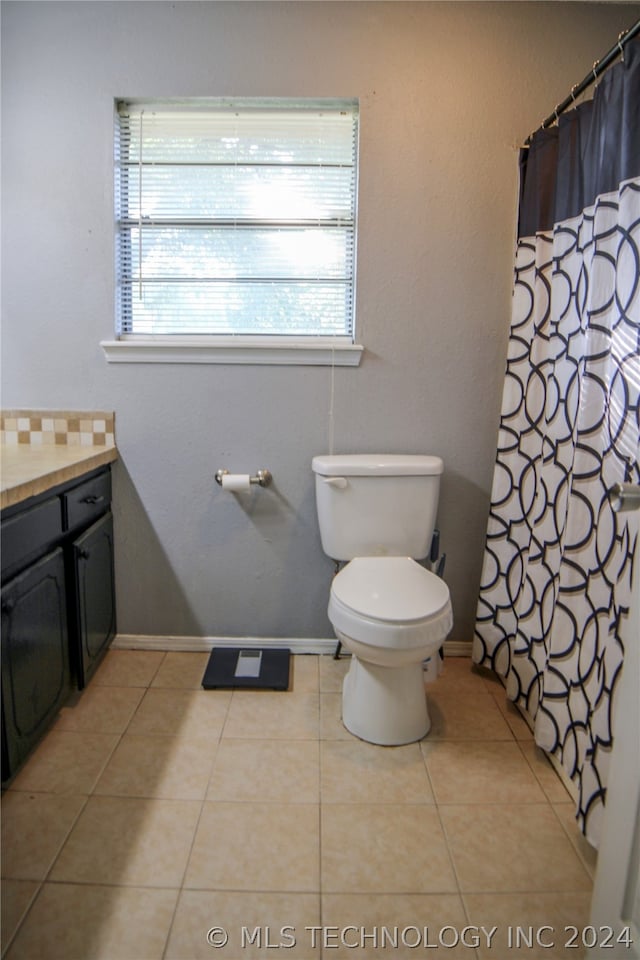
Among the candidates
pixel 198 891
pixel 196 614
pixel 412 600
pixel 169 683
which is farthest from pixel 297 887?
pixel 196 614

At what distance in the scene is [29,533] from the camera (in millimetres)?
1401

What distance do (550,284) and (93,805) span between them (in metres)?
2.01

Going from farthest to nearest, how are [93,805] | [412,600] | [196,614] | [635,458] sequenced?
[196,614] → [412,600] → [93,805] → [635,458]

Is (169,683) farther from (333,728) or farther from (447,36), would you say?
(447,36)

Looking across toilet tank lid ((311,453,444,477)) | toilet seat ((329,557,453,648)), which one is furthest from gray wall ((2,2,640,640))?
toilet seat ((329,557,453,648))

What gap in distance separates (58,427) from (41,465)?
476 millimetres

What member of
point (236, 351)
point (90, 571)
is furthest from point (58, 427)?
point (236, 351)

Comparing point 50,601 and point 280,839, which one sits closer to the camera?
point 280,839

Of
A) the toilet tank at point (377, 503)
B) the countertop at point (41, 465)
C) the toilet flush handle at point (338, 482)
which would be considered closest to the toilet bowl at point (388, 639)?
the toilet tank at point (377, 503)

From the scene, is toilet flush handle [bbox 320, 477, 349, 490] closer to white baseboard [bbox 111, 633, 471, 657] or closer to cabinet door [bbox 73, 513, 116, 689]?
white baseboard [bbox 111, 633, 471, 657]

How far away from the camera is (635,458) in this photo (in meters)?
1.13

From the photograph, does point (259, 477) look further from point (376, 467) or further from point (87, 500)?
point (87, 500)

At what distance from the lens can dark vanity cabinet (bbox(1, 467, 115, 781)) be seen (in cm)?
133

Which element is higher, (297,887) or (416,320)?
(416,320)
